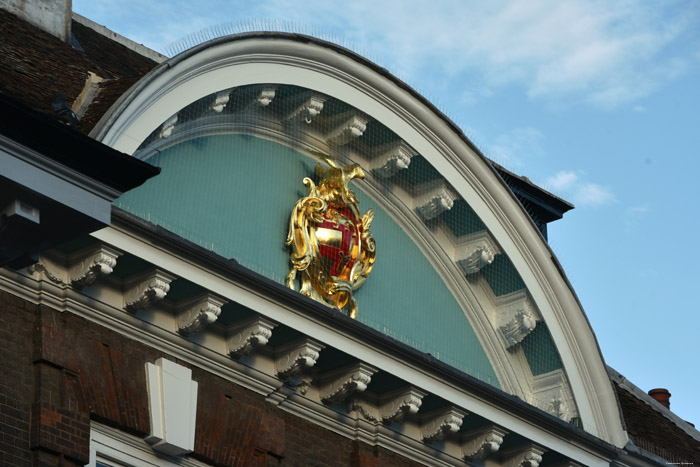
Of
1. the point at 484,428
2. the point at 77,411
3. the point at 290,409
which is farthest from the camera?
the point at 484,428

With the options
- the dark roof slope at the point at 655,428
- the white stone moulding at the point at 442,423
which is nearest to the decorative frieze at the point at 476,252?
the white stone moulding at the point at 442,423

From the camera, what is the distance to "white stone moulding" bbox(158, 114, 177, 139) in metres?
15.4

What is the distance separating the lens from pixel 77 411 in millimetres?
13398

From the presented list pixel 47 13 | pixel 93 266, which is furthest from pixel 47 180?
pixel 47 13

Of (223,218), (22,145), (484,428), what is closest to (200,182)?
(223,218)

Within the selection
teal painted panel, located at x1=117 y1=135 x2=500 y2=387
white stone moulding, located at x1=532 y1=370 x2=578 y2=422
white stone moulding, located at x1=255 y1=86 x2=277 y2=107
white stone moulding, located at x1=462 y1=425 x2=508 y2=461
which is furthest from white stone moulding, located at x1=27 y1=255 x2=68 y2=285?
white stone moulding, located at x1=532 y1=370 x2=578 y2=422

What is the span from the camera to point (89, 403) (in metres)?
13.6

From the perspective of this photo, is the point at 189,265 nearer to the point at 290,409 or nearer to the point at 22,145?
the point at 290,409

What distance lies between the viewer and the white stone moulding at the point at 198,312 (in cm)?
1447

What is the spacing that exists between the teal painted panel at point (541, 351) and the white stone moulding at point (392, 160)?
278 centimetres

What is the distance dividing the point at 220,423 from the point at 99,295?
1.79 meters

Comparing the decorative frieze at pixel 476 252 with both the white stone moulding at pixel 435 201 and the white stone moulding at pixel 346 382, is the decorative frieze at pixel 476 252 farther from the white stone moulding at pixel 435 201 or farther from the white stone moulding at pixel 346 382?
the white stone moulding at pixel 346 382

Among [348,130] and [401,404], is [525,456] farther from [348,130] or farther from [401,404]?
[348,130]

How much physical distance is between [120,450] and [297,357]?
7.45 feet
